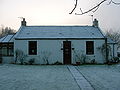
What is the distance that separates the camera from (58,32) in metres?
30.5

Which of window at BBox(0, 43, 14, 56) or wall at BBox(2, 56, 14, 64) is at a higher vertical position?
window at BBox(0, 43, 14, 56)

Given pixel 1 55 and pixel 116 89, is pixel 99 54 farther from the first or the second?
pixel 116 89

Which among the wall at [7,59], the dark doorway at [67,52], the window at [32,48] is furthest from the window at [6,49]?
the dark doorway at [67,52]

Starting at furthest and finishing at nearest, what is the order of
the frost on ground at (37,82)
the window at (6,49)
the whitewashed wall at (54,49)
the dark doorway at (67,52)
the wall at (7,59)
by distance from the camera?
the window at (6,49), the wall at (7,59), the dark doorway at (67,52), the whitewashed wall at (54,49), the frost on ground at (37,82)

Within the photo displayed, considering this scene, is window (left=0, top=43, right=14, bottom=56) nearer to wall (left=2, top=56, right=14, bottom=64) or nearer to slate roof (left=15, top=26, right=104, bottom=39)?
wall (left=2, top=56, right=14, bottom=64)

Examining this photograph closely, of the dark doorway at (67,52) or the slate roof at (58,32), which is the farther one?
the slate roof at (58,32)

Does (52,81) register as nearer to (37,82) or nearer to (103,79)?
(37,82)

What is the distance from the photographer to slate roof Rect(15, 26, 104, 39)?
29156mm

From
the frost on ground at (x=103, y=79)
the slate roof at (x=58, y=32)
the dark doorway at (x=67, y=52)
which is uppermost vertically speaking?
the slate roof at (x=58, y=32)

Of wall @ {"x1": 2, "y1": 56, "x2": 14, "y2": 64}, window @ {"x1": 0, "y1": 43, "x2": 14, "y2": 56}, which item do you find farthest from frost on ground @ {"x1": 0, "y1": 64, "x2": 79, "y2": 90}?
window @ {"x1": 0, "y1": 43, "x2": 14, "y2": 56}

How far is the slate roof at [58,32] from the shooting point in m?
29.2

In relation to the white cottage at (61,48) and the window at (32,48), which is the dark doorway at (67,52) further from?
the window at (32,48)

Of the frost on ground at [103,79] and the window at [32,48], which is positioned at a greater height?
the window at [32,48]

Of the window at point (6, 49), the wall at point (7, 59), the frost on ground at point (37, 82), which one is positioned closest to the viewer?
the frost on ground at point (37, 82)
